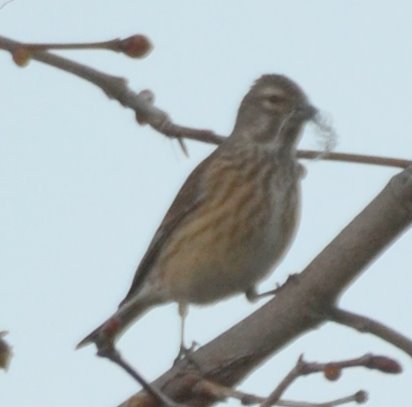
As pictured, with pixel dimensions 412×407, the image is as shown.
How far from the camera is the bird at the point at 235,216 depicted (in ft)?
23.3

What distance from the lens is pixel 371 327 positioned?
4.07m

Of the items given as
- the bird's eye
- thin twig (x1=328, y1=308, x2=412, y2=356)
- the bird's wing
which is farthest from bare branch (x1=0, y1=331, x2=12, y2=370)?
the bird's eye

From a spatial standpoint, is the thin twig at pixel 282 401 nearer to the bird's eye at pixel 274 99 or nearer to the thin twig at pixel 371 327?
the thin twig at pixel 371 327

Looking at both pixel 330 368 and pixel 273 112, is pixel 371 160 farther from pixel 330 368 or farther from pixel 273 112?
pixel 273 112

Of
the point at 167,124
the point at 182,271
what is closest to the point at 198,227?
the point at 182,271

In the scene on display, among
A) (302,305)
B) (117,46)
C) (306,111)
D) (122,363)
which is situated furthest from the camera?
(306,111)

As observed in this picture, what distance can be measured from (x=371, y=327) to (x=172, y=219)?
3.83 meters

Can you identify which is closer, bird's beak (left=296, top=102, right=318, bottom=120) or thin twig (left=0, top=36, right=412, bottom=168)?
thin twig (left=0, top=36, right=412, bottom=168)

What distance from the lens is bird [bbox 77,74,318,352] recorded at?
23.3 ft

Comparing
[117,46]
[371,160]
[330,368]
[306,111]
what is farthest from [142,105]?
[306,111]

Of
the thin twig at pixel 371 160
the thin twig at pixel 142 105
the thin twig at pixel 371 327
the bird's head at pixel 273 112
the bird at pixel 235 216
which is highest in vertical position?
the bird's head at pixel 273 112

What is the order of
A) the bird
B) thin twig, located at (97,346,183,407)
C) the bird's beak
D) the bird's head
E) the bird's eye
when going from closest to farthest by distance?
thin twig, located at (97,346,183,407) → the bird's beak → the bird → the bird's head → the bird's eye

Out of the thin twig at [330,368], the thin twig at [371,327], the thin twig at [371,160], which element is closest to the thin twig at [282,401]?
the thin twig at [330,368]

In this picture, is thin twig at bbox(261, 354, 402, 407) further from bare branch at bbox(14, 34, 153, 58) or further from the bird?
the bird
